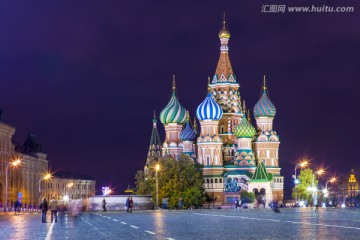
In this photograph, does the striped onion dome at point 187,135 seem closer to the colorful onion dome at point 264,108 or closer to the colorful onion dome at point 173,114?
the colorful onion dome at point 173,114

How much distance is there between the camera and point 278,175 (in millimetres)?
145000

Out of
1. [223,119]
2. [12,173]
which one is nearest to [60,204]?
[12,173]

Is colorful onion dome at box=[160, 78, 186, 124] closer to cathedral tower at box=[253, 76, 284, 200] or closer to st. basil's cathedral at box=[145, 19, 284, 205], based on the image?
st. basil's cathedral at box=[145, 19, 284, 205]

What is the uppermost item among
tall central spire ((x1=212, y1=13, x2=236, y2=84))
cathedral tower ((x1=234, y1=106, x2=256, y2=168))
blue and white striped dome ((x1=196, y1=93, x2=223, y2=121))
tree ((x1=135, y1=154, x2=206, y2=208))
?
tall central spire ((x1=212, y1=13, x2=236, y2=84))

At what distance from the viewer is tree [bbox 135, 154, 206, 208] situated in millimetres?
111000

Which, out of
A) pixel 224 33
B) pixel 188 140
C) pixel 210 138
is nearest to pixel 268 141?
pixel 210 138

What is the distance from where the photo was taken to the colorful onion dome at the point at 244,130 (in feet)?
465

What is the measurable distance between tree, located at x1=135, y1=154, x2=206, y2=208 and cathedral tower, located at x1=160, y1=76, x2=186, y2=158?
30464 mm

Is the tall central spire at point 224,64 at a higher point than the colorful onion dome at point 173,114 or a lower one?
higher

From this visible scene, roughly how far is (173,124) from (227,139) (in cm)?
1069

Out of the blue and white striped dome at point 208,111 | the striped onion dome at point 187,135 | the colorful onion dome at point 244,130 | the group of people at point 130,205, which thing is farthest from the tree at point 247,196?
the group of people at point 130,205

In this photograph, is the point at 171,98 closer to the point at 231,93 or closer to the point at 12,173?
the point at 231,93

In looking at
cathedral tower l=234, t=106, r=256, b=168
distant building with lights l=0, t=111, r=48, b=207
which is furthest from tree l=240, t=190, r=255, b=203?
distant building with lights l=0, t=111, r=48, b=207

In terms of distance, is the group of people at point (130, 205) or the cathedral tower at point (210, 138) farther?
the cathedral tower at point (210, 138)
